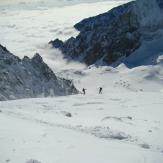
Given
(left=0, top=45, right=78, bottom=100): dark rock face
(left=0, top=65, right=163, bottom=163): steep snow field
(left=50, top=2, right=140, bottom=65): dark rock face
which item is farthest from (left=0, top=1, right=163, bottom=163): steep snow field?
(left=50, top=2, right=140, bottom=65): dark rock face

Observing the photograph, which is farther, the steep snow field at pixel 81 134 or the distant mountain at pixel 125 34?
the distant mountain at pixel 125 34

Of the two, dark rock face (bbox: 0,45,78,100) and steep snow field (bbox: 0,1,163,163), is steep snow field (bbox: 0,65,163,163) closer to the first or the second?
steep snow field (bbox: 0,1,163,163)

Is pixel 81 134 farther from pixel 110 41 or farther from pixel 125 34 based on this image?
pixel 110 41

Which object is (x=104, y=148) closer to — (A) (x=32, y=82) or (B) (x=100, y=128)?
(B) (x=100, y=128)

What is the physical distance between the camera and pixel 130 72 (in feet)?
373

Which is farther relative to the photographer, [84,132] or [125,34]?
[125,34]

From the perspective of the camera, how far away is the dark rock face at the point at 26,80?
166 ft

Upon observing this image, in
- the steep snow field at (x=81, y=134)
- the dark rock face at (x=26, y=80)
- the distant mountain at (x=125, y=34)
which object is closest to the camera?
the steep snow field at (x=81, y=134)

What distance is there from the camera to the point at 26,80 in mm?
56188

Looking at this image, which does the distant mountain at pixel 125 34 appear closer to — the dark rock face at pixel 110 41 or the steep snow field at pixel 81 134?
the dark rock face at pixel 110 41

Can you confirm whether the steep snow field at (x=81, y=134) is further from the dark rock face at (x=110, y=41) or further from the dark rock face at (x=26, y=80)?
the dark rock face at (x=110, y=41)

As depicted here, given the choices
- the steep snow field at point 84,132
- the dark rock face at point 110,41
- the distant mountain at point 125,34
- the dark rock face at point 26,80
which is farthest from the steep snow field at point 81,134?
the dark rock face at point 110,41

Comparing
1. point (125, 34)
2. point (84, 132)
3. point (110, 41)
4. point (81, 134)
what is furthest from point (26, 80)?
point (125, 34)

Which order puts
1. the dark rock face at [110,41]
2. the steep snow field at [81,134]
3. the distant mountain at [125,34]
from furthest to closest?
the dark rock face at [110,41], the distant mountain at [125,34], the steep snow field at [81,134]
